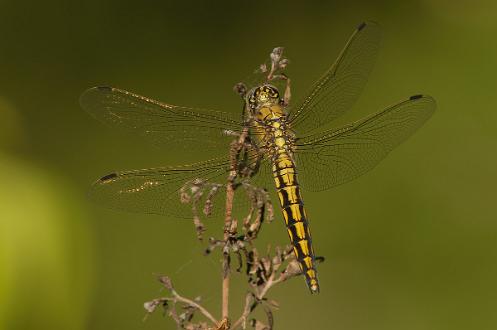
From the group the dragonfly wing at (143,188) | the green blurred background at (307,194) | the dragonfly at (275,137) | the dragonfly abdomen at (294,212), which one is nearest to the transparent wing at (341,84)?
the dragonfly at (275,137)

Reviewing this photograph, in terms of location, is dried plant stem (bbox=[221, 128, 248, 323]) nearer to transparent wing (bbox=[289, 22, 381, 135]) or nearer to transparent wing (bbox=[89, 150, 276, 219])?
transparent wing (bbox=[89, 150, 276, 219])

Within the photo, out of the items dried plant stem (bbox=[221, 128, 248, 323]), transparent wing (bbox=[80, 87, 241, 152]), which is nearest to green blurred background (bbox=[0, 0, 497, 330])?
transparent wing (bbox=[80, 87, 241, 152])

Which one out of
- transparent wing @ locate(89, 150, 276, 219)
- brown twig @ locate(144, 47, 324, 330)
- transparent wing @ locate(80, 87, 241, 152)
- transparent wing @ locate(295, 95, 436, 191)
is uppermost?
transparent wing @ locate(80, 87, 241, 152)

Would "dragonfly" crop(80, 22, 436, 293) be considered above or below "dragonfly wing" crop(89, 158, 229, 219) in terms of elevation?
above

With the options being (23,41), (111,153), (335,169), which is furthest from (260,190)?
(23,41)

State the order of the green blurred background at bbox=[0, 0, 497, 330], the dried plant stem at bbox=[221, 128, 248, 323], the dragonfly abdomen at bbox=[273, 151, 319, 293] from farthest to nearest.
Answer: the green blurred background at bbox=[0, 0, 497, 330] < the dragonfly abdomen at bbox=[273, 151, 319, 293] < the dried plant stem at bbox=[221, 128, 248, 323]

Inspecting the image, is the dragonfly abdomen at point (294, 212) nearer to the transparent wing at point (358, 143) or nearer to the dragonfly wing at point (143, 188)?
the transparent wing at point (358, 143)

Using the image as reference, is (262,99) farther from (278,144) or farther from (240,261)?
(240,261)

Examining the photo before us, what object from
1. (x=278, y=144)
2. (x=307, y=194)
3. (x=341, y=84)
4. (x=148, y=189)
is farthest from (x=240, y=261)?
(x=307, y=194)
